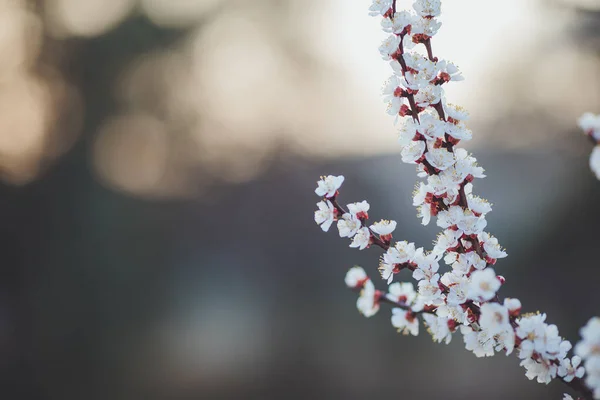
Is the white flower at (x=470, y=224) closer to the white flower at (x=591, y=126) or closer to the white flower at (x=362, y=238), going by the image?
the white flower at (x=362, y=238)

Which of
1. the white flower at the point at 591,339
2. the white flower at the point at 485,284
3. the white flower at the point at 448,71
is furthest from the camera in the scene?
the white flower at the point at 448,71

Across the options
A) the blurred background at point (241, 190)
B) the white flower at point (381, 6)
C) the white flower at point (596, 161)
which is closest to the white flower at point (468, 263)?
the white flower at point (596, 161)

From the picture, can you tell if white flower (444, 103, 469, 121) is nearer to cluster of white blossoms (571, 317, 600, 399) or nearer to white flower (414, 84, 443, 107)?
white flower (414, 84, 443, 107)

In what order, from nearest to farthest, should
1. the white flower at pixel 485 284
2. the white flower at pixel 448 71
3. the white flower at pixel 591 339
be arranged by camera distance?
the white flower at pixel 591 339 < the white flower at pixel 485 284 < the white flower at pixel 448 71

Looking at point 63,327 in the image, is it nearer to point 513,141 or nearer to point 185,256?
point 185,256

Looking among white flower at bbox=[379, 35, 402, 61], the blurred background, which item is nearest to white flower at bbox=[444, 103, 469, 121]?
white flower at bbox=[379, 35, 402, 61]

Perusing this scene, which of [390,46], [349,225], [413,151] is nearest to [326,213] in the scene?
[349,225]
